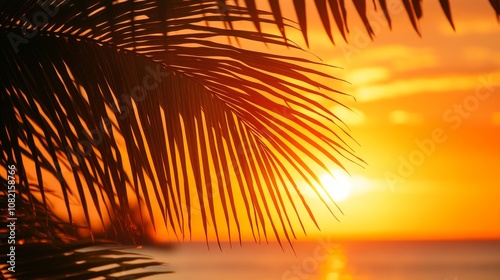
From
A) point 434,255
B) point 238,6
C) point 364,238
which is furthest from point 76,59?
point 364,238

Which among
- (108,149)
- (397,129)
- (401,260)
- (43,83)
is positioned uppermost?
(397,129)

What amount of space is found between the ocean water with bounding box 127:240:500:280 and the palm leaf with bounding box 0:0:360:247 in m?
25.0

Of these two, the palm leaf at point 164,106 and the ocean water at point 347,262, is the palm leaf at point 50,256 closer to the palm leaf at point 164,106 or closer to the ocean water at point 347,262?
the palm leaf at point 164,106

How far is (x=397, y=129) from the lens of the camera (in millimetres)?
26203

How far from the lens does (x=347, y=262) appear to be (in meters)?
37.5

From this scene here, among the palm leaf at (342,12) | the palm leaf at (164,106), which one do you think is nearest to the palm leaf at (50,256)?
the palm leaf at (164,106)

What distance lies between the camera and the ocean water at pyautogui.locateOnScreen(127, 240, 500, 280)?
103 ft

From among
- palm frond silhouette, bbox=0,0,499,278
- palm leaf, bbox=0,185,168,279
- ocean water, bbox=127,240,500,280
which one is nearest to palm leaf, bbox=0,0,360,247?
palm frond silhouette, bbox=0,0,499,278

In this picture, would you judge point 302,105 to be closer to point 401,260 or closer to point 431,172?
point 431,172

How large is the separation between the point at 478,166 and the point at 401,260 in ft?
23.7

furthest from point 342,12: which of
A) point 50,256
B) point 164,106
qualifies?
point 50,256

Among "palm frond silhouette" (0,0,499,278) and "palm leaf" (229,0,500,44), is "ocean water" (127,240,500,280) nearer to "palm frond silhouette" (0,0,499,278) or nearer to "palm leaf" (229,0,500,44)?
"palm frond silhouette" (0,0,499,278)

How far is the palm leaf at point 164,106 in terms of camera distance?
1019 mm

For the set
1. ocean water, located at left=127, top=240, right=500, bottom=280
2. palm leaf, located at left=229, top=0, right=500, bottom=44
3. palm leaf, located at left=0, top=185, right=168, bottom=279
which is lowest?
palm leaf, located at left=0, top=185, right=168, bottom=279
